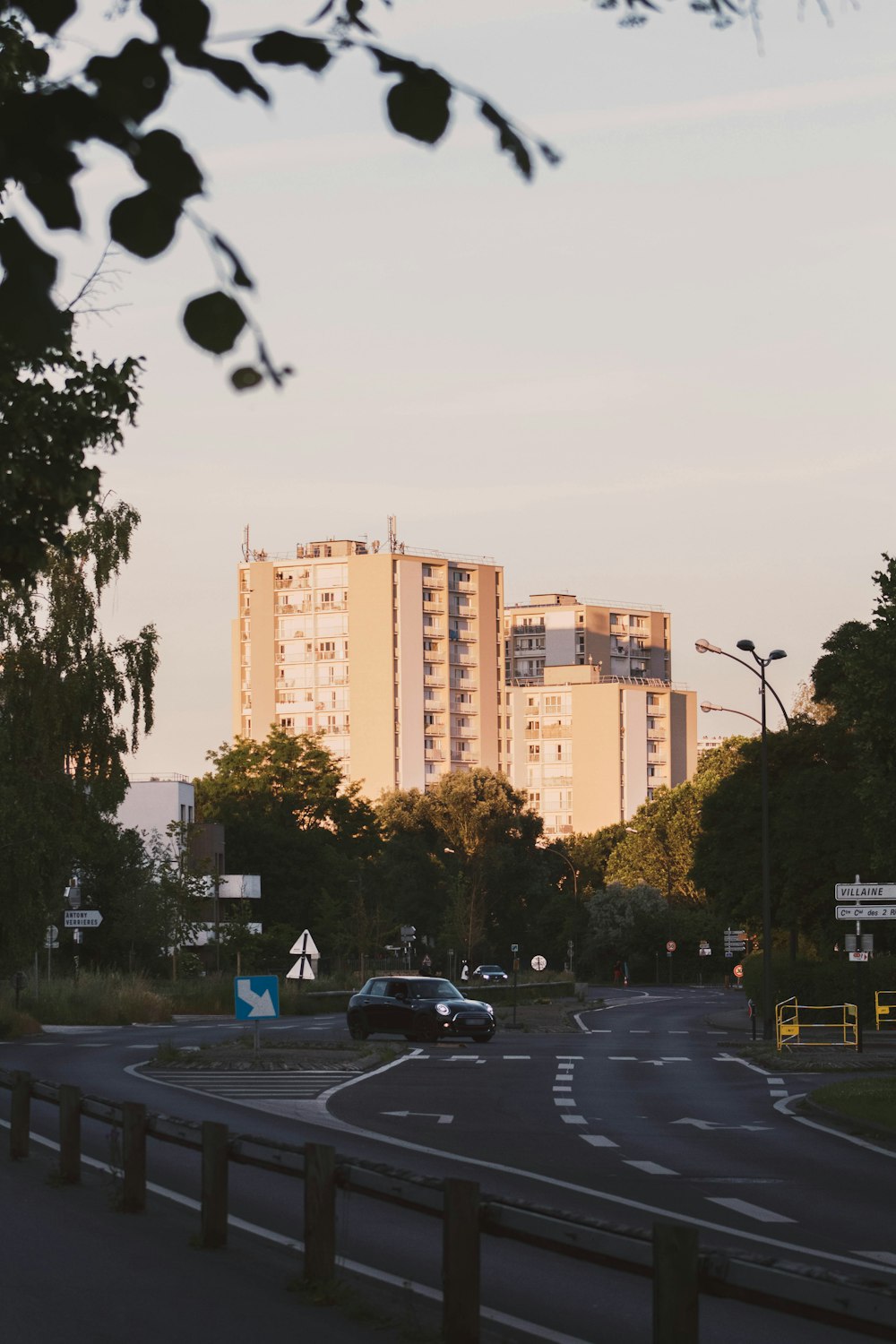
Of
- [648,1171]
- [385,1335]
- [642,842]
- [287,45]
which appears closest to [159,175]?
[287,45]

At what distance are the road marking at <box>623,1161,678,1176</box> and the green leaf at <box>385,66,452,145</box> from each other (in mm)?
13425

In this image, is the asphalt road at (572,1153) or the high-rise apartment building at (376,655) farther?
the high-rise apartment building at (376,655)

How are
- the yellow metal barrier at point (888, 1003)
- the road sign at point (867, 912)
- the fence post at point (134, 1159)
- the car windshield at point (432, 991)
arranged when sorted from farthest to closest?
the yellow metal barrier at point (888, 1003), the car windshield at point (432, 991), the road sign at point (867, 912), the fence post at point (134, 1159)

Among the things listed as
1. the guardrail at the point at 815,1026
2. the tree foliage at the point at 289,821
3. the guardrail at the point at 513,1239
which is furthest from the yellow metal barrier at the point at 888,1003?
the tree foliage at the point at 289,821

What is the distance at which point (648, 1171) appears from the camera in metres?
16.7

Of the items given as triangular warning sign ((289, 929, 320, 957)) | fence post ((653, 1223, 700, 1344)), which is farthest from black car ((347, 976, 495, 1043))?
fence post ((653, 1223, 700, 1344))

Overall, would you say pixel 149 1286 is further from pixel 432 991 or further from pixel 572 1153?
pixel 432 991

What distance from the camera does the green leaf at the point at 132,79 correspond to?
3895mm

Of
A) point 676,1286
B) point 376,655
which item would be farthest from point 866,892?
point 376,655

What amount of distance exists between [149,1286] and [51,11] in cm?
703

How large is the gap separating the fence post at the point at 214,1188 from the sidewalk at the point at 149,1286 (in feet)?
0.42

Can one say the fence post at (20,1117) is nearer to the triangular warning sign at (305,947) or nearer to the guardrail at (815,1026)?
the guardrail at (815,1026)

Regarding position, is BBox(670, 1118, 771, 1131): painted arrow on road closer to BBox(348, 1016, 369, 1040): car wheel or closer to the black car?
the black car

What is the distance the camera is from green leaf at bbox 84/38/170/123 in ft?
12.8
